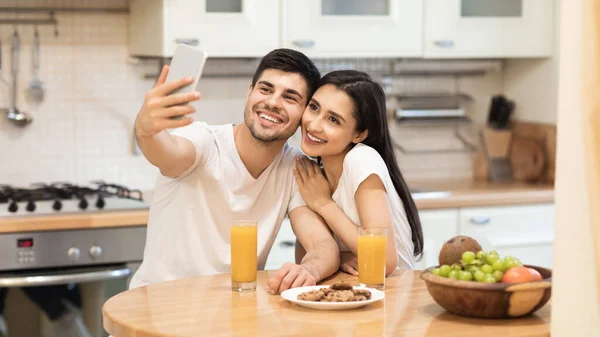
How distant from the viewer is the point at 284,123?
8.41 ft

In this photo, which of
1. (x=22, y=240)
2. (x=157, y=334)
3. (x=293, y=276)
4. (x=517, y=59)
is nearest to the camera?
(x=157, y=334)

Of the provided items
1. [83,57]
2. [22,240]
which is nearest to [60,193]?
[22,240]

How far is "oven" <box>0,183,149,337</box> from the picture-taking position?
125 inches

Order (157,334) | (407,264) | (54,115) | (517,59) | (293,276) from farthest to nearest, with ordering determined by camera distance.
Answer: (517,59), (54,115), (407,264), (293,276), (157,334)

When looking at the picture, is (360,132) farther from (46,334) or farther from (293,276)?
(46,334)

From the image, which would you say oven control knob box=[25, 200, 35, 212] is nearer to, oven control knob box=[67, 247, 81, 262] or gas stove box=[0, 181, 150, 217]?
gas stove box=[0, 181, 150, 217]

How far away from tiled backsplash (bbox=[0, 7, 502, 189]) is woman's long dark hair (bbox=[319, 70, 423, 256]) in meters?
1.62

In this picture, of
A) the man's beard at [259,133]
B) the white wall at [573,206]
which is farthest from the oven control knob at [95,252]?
the white wall at [573,206]

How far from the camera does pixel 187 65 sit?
2031 mm

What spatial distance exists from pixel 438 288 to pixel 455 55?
7.81ft

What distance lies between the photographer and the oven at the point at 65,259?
3.17 meters

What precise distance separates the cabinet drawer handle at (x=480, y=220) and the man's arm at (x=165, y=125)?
170cm

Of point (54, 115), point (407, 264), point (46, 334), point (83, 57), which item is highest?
point (83, 57)

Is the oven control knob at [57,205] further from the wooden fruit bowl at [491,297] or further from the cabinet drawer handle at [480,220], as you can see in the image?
the wooden fruit bowl at [491,297]
